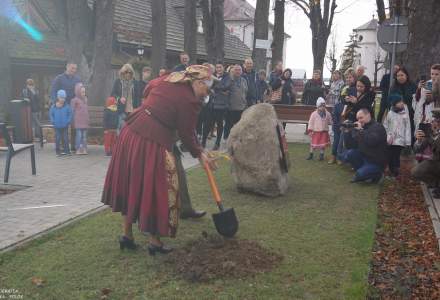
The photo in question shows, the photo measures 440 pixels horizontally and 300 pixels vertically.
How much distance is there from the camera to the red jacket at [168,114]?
4.36 meters

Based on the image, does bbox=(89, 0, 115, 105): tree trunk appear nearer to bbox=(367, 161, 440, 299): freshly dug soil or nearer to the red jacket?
bbox=(367, 161, 440, 299): freshly dug soil

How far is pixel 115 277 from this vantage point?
4203mm

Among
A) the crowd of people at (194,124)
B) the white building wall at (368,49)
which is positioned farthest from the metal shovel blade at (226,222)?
the white building wall at (368,49)

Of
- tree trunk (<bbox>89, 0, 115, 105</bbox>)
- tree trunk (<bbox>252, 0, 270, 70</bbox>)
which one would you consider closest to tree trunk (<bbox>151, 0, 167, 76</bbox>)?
tree trunk (<bbox>89, 0, 115, 105</bbox>)

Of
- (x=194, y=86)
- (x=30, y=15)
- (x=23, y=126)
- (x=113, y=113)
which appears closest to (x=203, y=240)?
(x=194, y=86)

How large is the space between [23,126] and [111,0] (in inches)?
214

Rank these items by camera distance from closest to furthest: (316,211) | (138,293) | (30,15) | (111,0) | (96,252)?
(138,293), (96,252), (316,211), (111,0), (30,15)

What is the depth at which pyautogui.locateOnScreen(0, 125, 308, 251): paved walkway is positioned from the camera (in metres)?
5.62

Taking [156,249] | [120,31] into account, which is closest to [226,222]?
[156,249]

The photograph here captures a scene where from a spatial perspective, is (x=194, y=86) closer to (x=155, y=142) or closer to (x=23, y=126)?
(x=155, y=142)

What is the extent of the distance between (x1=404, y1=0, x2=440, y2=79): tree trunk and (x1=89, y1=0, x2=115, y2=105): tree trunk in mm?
8432

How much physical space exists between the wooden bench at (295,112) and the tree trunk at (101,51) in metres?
5.23

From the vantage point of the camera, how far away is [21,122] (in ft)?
35.0

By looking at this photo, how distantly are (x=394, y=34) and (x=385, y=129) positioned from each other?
2.96 metres
